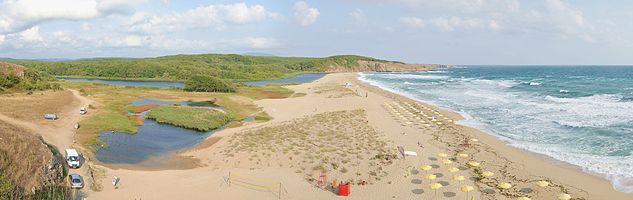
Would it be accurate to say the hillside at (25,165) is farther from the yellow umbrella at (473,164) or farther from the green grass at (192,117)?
the green grass at (192,117)

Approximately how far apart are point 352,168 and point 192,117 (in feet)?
101

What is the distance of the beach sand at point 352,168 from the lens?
92.8ft

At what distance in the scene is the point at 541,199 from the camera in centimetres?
2675

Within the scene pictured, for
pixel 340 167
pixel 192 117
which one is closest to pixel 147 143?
pixel 192 117

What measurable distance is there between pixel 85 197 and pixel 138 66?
541 ft

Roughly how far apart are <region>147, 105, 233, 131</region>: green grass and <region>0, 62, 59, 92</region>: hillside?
96.8 ft

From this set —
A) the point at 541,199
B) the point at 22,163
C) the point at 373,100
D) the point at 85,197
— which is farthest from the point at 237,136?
the point at 373,100

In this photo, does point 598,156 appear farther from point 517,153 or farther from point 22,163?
point 22,163

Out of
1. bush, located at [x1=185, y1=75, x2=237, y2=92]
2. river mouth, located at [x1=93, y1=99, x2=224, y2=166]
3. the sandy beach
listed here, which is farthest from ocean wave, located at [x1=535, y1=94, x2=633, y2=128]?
bush, located at [x1=185, y1=75, x2=237, y2=92]

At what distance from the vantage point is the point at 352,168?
3338 centimetres

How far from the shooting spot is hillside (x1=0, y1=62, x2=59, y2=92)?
7324 centimetres

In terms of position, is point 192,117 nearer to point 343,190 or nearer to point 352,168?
point 352,168

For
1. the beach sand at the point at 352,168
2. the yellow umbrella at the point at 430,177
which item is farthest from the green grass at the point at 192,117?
the yellow umbrella at the point at 430,177

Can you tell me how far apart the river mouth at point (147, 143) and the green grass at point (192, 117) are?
1.07 metres
